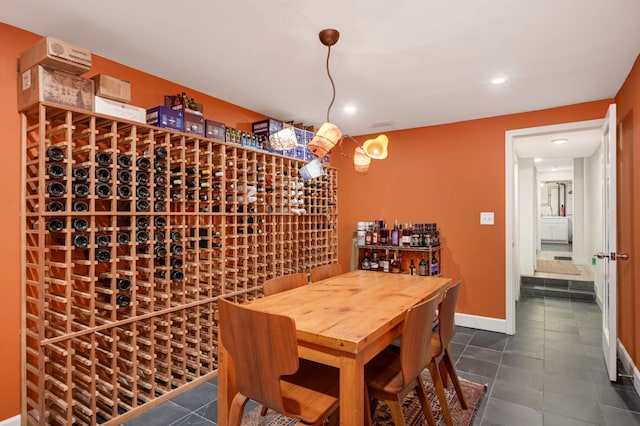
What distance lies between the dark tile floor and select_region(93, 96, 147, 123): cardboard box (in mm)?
1995

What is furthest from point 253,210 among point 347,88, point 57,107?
point 57,107

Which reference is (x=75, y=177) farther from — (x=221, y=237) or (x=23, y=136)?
(x=221, y=237)

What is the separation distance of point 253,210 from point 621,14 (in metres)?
2.88

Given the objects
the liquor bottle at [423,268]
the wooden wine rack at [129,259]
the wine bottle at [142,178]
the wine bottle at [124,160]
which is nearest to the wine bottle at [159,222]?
the wooden wine rack at [129,259]

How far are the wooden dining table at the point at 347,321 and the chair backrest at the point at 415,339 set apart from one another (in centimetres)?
8

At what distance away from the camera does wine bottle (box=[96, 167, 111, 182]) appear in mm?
2093

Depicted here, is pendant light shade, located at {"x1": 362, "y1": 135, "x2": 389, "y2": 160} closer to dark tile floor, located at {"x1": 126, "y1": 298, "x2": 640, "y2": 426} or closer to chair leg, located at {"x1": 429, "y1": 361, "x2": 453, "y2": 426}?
chair leg, located at {"x1": 429, "y1": 361, "x2": 453, "y2": 426}

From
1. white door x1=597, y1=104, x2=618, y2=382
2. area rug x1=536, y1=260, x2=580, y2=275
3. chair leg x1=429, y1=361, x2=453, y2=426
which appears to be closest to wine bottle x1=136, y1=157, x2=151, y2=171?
chair leg x1=429, y1=361, x2=453, y2=426

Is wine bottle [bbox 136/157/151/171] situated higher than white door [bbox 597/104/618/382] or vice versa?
wine bottle [bbox 136/157/151/171]

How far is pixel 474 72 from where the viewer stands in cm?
263

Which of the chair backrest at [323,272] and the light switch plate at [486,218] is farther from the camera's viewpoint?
the light switch plate at [486,218]

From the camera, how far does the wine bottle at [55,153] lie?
1890mm

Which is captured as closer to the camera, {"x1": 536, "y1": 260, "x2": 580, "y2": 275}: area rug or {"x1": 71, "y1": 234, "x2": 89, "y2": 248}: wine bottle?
{"x1": 71, "y1": 234, "x2": 89, "y2": 248}: wine bottle

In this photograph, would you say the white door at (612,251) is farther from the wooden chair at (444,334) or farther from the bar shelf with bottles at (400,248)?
the bar shelf with bottles at (400,248)
